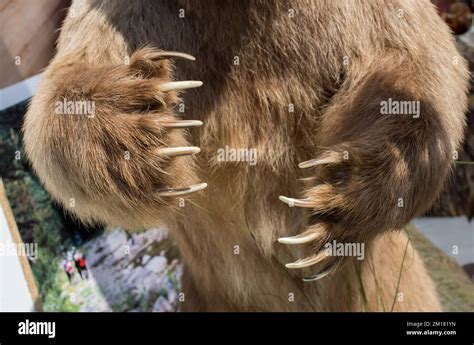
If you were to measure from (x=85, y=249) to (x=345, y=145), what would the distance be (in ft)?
7.41

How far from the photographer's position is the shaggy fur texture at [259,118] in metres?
2.64

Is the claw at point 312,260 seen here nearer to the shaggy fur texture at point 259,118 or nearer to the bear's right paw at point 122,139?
the shaggy fur texture at point 259,118

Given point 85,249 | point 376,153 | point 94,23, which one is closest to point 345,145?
point 376,153

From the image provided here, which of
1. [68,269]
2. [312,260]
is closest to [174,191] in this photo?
[312,260]

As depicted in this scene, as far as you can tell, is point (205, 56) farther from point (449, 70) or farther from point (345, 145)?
point (449, 70)

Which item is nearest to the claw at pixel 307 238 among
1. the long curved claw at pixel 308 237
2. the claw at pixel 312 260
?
the long curved claw at pixel 308 237

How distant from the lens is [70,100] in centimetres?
272
